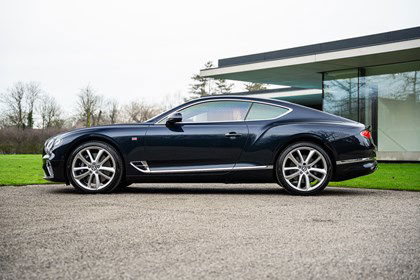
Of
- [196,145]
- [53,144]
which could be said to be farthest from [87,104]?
[196,145]

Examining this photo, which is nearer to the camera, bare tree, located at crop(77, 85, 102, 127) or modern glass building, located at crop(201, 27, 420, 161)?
modern glass building, located at crop(201, 27, 420, 161)

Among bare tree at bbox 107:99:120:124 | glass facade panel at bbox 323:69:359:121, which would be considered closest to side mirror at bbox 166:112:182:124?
glass facade panel at bbox 323:69:359:121

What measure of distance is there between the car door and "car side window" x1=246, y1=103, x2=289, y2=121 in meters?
0.14

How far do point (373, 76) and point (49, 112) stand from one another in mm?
42510

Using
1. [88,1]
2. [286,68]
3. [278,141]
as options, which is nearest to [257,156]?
[278,141]

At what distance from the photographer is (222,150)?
705cm

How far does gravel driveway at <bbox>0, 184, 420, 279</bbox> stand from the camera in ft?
9.85

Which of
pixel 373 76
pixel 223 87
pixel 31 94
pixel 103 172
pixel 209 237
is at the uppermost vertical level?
pixel 223 87

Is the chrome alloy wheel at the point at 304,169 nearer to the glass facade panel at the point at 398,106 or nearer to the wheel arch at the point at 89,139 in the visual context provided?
the wheel arch at the point at 89,139

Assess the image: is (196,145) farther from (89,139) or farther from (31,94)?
(31,94)

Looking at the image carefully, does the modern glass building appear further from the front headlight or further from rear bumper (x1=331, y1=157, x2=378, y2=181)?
the front headlight

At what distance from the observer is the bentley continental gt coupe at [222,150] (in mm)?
6996

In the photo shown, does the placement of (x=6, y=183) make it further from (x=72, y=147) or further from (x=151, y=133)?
(x=151, y=133)

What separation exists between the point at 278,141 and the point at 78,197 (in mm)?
2797
